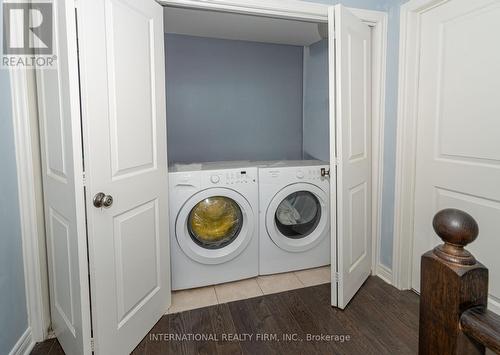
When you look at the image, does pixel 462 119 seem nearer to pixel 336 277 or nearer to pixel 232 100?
pixel 336 277

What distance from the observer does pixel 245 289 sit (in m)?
2.23

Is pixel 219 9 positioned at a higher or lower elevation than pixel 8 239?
higher

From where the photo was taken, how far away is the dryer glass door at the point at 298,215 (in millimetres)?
2424

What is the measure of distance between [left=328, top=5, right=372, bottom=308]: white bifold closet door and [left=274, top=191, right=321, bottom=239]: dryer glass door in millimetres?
425

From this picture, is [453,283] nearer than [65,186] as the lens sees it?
Yes

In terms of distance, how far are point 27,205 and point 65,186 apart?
368 millimetres

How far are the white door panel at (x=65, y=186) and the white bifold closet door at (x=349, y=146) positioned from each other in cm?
131

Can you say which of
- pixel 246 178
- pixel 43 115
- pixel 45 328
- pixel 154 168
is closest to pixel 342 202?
pixel 246 178

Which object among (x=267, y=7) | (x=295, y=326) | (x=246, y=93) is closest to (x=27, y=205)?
(x=295, y=326)

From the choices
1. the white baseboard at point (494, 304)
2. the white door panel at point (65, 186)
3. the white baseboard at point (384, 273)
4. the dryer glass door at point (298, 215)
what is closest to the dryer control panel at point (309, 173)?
the dryer glass door at point (298, 215)

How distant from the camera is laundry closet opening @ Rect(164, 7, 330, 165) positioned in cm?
289

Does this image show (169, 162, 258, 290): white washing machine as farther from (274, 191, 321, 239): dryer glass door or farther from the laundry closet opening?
the laundry closet opening

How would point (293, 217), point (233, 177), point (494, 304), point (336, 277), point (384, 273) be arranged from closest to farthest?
point (494, 304), point (336, 277), point (233, 177), point (384, 273), point (293, 217)

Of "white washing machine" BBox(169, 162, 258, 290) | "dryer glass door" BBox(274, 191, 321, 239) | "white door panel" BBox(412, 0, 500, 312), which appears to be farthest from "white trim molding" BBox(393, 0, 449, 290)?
"white washing machine" BBox(169, 162, 258, 290)
